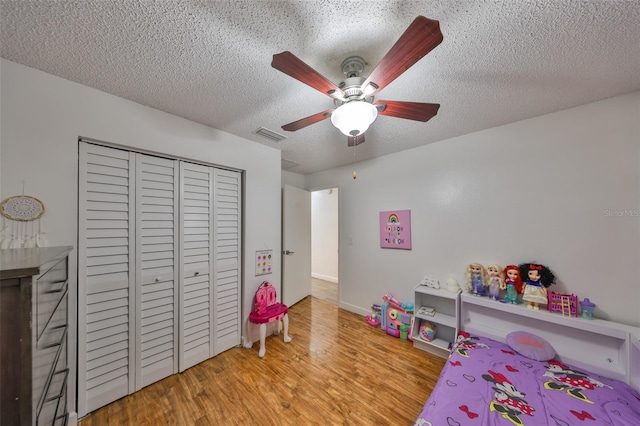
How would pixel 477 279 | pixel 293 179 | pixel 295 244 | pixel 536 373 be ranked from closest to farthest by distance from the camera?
pixel 536 373, pixel 477 279, pixel 295 244, pixel 293 179

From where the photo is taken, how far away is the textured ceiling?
100 cm

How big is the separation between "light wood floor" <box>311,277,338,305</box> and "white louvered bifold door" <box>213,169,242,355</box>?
1870 millimetres

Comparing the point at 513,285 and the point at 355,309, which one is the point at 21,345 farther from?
the point at 355,309

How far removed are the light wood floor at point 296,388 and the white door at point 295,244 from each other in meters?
1.08

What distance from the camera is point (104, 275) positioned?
1.65 meters

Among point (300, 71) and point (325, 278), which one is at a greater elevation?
point (300, 71)

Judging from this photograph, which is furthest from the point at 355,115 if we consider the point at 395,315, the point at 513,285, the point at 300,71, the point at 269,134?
the point at 395,315

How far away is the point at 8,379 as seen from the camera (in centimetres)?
65

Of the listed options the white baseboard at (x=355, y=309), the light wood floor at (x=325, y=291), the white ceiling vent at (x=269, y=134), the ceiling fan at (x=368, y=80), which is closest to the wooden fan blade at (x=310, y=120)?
the ceiling fan at (x=368, y=80)

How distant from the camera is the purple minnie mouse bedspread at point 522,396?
1.19 m

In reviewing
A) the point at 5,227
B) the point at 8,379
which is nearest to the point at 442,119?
the point at 8,379

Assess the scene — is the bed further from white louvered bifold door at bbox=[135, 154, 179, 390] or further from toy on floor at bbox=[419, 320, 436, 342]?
white louvered bifold door at bbox=[135, 154, 179, 390]

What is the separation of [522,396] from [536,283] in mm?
988

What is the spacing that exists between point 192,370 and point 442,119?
132 inches
